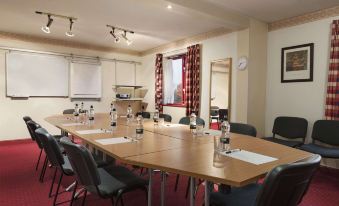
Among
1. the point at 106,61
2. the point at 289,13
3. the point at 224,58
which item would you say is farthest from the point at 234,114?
the point at 106,61

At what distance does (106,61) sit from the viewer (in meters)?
6.36

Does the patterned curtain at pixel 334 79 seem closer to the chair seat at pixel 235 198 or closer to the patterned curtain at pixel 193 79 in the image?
the patterned curtain at pixel 193 79

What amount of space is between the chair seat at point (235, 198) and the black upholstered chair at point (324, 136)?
1975 millimetres

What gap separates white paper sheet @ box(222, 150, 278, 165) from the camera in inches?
61.6

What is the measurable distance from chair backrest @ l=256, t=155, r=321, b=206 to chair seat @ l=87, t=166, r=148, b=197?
941mm

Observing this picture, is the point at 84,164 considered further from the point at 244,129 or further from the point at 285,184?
the point at 244,129

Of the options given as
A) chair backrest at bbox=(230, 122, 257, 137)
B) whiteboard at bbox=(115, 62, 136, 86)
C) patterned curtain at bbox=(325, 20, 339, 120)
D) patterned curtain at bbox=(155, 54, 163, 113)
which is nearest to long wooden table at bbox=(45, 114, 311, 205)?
chair backrest at bbox=(230, 122, 257, 137)

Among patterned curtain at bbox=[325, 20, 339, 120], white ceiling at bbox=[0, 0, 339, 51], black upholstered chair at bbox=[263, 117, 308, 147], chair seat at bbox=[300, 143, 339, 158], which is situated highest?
white ceiling at bbox=[0, 0, 339, 51]

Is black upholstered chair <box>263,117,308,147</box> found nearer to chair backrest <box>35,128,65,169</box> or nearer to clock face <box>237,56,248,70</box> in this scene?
clock face <box>237,56,248,70</box>

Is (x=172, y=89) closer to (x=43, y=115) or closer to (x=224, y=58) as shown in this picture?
(x=224, y=58)

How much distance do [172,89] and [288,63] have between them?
9.08ft

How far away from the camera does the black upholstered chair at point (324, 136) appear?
317cm

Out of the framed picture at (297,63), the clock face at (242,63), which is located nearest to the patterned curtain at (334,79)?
the framed picture at (297,63)

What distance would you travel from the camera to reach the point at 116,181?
186 centimetres
